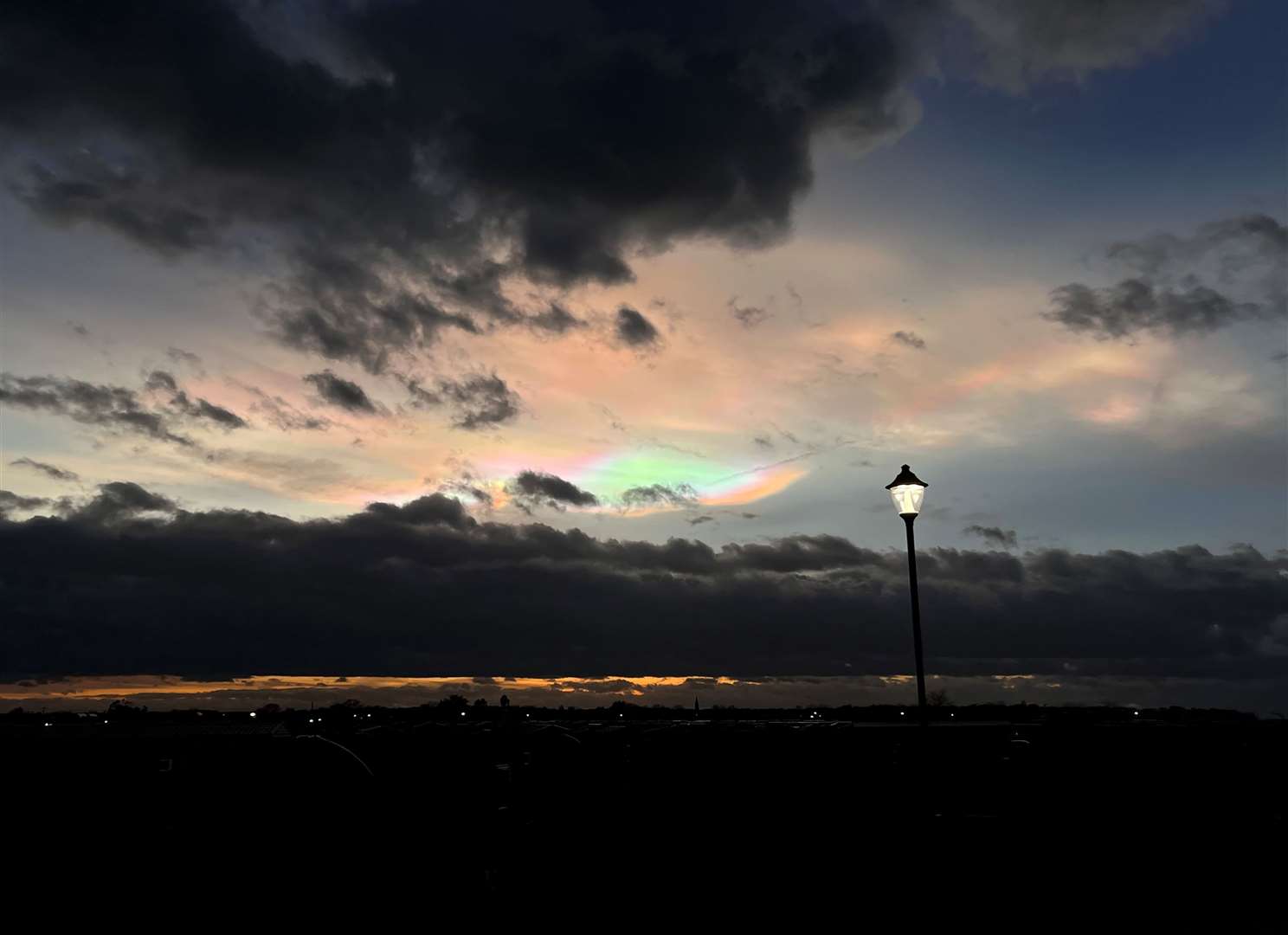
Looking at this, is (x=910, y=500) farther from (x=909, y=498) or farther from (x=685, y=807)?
(x=685, y=807)

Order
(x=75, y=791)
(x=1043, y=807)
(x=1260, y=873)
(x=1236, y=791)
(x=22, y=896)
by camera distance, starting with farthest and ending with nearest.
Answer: (x=75, y=791)
(x=1236, y=791)
(x=1043, y=807)
(x=22, y=896)
(x=1260, y=873)

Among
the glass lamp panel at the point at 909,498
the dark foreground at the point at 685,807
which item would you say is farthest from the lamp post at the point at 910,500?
the dark foreground at the point at 685,807

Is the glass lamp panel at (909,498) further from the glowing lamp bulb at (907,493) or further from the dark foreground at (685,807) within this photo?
the dark foreground at (685,807)

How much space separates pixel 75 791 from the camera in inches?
2378

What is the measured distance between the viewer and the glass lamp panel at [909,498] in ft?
69.8

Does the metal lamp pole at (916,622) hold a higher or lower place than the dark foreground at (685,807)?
higher

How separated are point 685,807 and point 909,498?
90.8ft

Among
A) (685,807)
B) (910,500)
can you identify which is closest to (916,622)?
(910,500)

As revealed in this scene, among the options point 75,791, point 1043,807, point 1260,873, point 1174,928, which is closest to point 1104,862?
point 1260,873

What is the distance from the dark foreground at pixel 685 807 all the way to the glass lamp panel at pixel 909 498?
479 centimetres

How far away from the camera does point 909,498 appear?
2138 cm

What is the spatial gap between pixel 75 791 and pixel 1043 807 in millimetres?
56169

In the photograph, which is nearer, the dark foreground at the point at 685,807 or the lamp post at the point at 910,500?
the lamp post at the point at 910,500

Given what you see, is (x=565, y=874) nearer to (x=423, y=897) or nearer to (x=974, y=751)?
(x=423, y=897)
